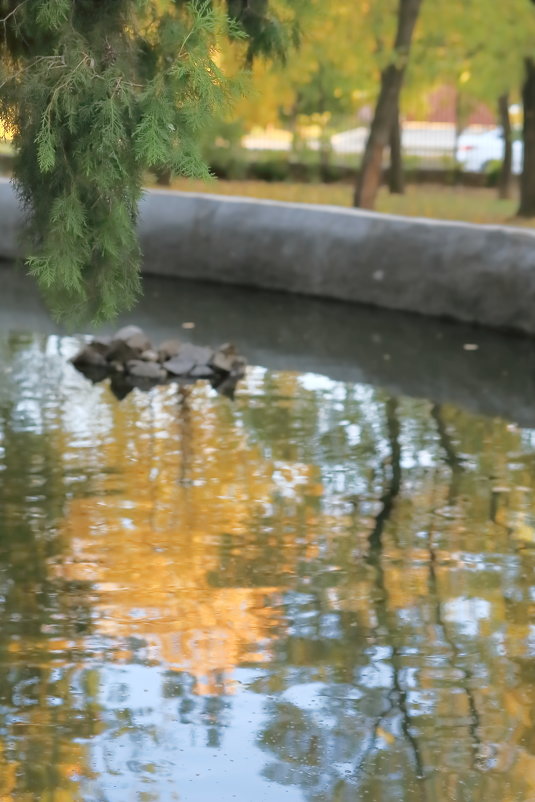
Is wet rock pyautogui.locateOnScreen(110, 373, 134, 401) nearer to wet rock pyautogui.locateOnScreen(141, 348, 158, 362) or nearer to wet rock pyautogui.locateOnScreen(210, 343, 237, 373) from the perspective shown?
wet rock pyautogui.locateOnScreen(141, 348, 158, 362)

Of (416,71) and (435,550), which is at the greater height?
(416,71)

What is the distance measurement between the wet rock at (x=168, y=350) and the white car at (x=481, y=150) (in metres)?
23.0

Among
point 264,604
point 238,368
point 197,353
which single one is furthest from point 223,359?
point 264,604

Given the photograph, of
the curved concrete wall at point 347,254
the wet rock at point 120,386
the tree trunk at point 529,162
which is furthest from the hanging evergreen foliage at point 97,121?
the tree trunk at point 529,162

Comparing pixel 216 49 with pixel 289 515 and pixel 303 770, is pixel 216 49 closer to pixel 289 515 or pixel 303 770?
pixel 303 770

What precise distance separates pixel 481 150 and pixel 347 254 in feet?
70.8

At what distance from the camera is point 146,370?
12.5 meters

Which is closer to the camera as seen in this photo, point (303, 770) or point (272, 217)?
point (303, 770)

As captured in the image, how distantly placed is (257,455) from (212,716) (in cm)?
421

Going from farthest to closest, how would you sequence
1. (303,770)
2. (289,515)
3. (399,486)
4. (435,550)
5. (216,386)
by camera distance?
1. (216,386)
2. (399,486)
3. (289,515)
4. (435,550)
5. (303,770)

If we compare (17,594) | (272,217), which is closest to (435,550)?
(17,594)

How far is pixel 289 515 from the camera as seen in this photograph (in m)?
8.43

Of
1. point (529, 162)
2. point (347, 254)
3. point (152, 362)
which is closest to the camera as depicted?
point (152, 362)

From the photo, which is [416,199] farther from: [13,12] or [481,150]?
[13,12]
